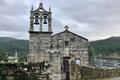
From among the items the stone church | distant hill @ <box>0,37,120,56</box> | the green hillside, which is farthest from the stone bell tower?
distant hill @ <box>0,37,120,56</box>

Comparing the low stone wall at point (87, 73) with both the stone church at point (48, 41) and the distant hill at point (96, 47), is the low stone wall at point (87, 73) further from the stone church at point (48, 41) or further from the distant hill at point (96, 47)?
the distant hill at point (96, 47)

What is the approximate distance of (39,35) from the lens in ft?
78.0

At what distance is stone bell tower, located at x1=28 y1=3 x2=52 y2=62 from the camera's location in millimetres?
22656

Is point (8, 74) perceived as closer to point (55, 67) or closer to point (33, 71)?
point (33, 71)

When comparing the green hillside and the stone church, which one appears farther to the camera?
the green hillside

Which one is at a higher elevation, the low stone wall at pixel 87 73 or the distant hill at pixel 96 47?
the distant hill at pixel 96 47

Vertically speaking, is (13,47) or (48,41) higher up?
(13,47)

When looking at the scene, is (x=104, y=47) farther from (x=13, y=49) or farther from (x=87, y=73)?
(x=87, y=73)

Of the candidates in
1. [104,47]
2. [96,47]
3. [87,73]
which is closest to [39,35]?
[87,73]

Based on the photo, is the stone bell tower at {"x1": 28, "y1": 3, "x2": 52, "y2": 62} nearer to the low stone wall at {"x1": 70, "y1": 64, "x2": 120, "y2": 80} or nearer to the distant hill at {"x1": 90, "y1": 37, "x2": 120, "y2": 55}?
the low stone wall at {"x1": 70, "y1": 64, "x2": 120, "y2": 80}

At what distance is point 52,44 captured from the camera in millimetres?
24938

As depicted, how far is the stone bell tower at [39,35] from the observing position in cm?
2266

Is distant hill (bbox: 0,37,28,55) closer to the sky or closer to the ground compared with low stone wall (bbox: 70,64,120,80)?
closer to the sky

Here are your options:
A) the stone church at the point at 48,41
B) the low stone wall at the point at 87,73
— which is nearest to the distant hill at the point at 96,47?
the stone church at the point at 48,41
